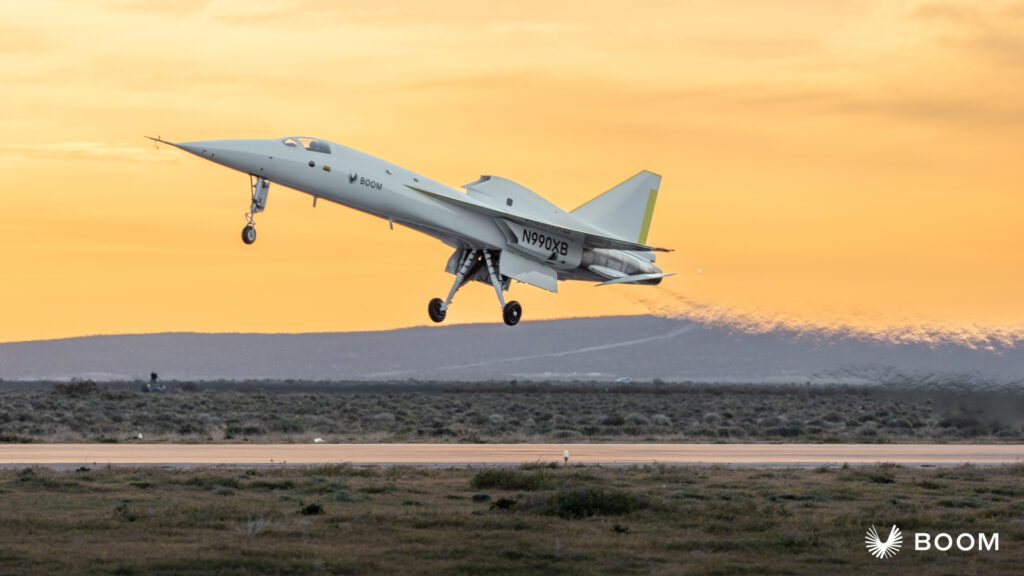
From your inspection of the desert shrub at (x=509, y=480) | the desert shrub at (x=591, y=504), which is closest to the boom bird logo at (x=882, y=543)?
the desert shrub at (x=591, y=504)

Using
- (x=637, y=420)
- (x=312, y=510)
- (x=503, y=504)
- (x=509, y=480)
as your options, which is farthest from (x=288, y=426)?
(x=312, y=510)

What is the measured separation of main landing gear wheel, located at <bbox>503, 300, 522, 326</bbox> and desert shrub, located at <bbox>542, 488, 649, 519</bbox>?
1382 cm

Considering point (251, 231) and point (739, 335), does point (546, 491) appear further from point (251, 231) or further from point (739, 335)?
point (739, 335)

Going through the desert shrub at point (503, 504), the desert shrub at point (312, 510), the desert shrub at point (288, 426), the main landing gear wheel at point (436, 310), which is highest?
the main landing gear wheel at point (436, 310)

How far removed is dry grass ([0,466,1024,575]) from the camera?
24.3 metres

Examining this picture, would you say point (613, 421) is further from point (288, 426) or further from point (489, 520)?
point (489, 520)

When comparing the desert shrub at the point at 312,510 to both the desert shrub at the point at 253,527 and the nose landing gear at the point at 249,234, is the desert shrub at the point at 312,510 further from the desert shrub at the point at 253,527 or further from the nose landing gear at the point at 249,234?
the nose landing gear at the point at 249,234

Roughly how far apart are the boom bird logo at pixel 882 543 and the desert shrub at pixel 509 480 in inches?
354

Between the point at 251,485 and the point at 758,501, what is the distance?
11.9m

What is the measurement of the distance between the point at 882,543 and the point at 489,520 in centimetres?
756

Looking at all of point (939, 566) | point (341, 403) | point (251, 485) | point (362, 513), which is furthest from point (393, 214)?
point (341, 403)

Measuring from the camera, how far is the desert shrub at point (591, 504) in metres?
30.1

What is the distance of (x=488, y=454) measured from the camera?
46.1 meters

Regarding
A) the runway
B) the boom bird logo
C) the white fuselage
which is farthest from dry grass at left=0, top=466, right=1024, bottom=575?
the white fuselage
